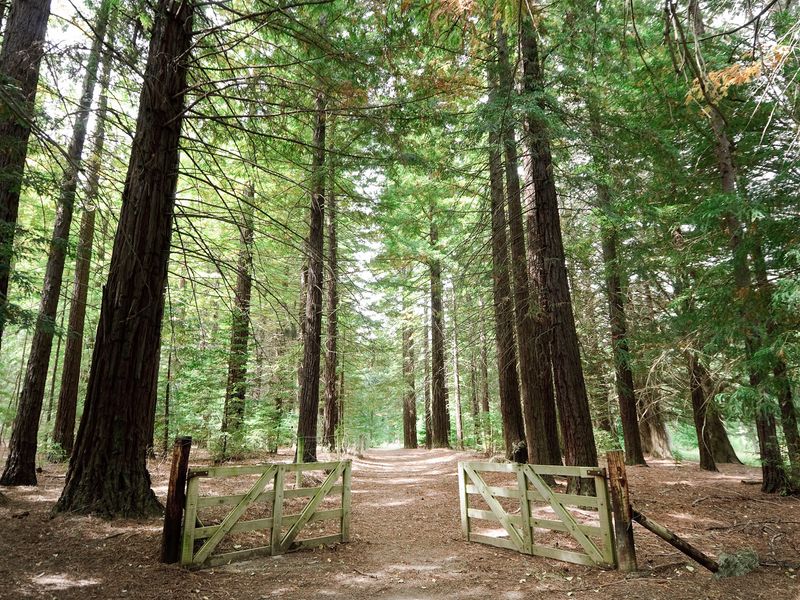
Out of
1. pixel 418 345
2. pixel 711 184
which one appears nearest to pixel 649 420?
pixel 711 184

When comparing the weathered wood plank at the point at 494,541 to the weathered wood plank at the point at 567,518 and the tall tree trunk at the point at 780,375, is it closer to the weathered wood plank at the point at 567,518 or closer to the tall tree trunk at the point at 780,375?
the weathered wood plank at the point at 567,518

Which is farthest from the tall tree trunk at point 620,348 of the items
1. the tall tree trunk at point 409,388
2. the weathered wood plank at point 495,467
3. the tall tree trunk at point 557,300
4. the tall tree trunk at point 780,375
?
the tall tree trunk at point 409,388

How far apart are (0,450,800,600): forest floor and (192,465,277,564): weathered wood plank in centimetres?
21

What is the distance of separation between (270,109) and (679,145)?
27.2 feet

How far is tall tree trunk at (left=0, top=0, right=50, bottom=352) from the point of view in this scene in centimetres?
577

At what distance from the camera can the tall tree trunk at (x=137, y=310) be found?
5.47 meters

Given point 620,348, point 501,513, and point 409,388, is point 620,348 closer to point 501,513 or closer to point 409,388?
point 501,513

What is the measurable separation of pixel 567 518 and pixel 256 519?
3.88m

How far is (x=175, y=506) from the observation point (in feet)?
15.6

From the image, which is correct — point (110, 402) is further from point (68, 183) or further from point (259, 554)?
point (68, 183)

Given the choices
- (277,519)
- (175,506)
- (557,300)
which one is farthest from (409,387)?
(175,506)

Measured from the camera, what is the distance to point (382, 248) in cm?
1802

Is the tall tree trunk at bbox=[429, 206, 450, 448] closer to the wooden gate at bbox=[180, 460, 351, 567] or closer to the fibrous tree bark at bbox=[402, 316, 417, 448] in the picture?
the fibrous tree bark at bbox=[402, 316, 417, 448]

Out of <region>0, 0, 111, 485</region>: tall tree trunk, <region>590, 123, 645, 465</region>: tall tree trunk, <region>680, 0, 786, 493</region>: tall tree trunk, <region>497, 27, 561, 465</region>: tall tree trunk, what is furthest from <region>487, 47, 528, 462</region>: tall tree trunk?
<region>0, 0, 111, 485</region>: tall tree trunk
